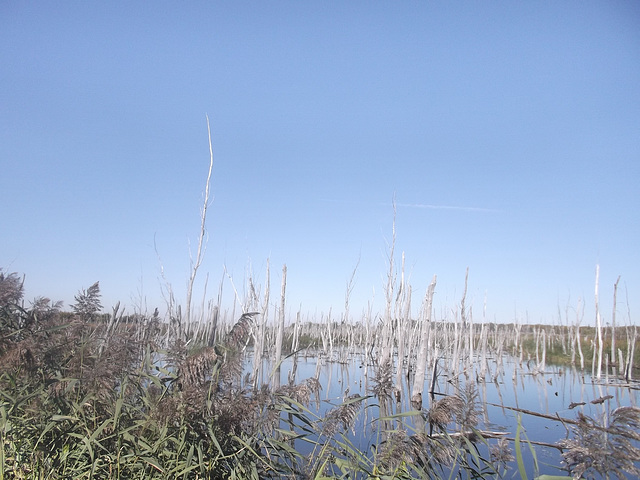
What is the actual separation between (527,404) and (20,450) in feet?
40.6

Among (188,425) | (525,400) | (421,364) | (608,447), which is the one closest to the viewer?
(608,447)

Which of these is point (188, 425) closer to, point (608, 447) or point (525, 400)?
point (608, 447)

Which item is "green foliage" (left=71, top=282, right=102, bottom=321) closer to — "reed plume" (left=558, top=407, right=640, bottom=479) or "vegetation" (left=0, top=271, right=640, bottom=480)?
"vegetation" (left=0, top=271, right=640, bottom=480)

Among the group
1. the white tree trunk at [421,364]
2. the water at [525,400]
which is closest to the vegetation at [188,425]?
the water at [525,400]

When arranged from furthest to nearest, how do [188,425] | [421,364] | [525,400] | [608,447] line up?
[525,400] < [421,364] < [188,425] < [608,447]

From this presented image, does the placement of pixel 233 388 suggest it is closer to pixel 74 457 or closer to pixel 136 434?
pixel 136 434

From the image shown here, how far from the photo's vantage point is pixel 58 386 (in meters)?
2.56

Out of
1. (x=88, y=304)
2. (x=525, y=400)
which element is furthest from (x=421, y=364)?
(x=88, y=304)

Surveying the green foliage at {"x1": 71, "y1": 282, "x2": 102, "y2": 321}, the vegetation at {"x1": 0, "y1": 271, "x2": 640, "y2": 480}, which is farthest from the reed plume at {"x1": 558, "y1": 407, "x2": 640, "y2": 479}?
the green foliage at {"x1": 71, "y1": 282, "x2": 102, "y2": 321}

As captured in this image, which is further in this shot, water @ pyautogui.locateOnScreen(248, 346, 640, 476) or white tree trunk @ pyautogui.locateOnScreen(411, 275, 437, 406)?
white tree trunk @ pyautogui.locateOnScreen(411, 275, 437, 406)

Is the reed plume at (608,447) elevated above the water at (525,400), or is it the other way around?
the reed plume at (608,447)

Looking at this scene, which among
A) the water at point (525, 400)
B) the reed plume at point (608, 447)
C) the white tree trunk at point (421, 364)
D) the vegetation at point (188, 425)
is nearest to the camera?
the reed plume at point (608, 447)

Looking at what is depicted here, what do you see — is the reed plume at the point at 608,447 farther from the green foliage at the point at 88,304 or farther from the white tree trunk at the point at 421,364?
the white tree trunk at the point at 421,364

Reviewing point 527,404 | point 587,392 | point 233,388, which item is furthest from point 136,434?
point 587,392
